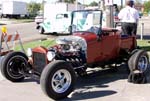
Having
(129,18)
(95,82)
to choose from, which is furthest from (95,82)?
(129,18)

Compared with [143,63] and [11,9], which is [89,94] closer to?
[143,63]

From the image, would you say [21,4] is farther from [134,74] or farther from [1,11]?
[134,74]

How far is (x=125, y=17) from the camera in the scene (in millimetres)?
13359

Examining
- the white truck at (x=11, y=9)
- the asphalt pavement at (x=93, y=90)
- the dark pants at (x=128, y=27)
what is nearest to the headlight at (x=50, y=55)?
the asphalt pavement at (x=93, y=90)

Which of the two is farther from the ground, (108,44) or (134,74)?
(108,44)

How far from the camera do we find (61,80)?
26.6 ft

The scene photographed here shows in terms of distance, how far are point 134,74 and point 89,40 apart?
1.33 m

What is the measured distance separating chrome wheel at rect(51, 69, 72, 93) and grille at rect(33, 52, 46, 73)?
0.85m

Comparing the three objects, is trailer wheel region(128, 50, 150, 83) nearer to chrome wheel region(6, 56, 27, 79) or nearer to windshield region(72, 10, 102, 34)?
windshield region(72, 10, 102, 34)

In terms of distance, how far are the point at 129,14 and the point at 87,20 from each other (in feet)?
11.6

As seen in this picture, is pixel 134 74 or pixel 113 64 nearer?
pixel 134 74

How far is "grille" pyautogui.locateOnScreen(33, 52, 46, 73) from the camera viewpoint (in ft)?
28.9

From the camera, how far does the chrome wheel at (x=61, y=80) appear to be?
7948 mm

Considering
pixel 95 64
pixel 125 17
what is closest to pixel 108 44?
pixel 95 64
